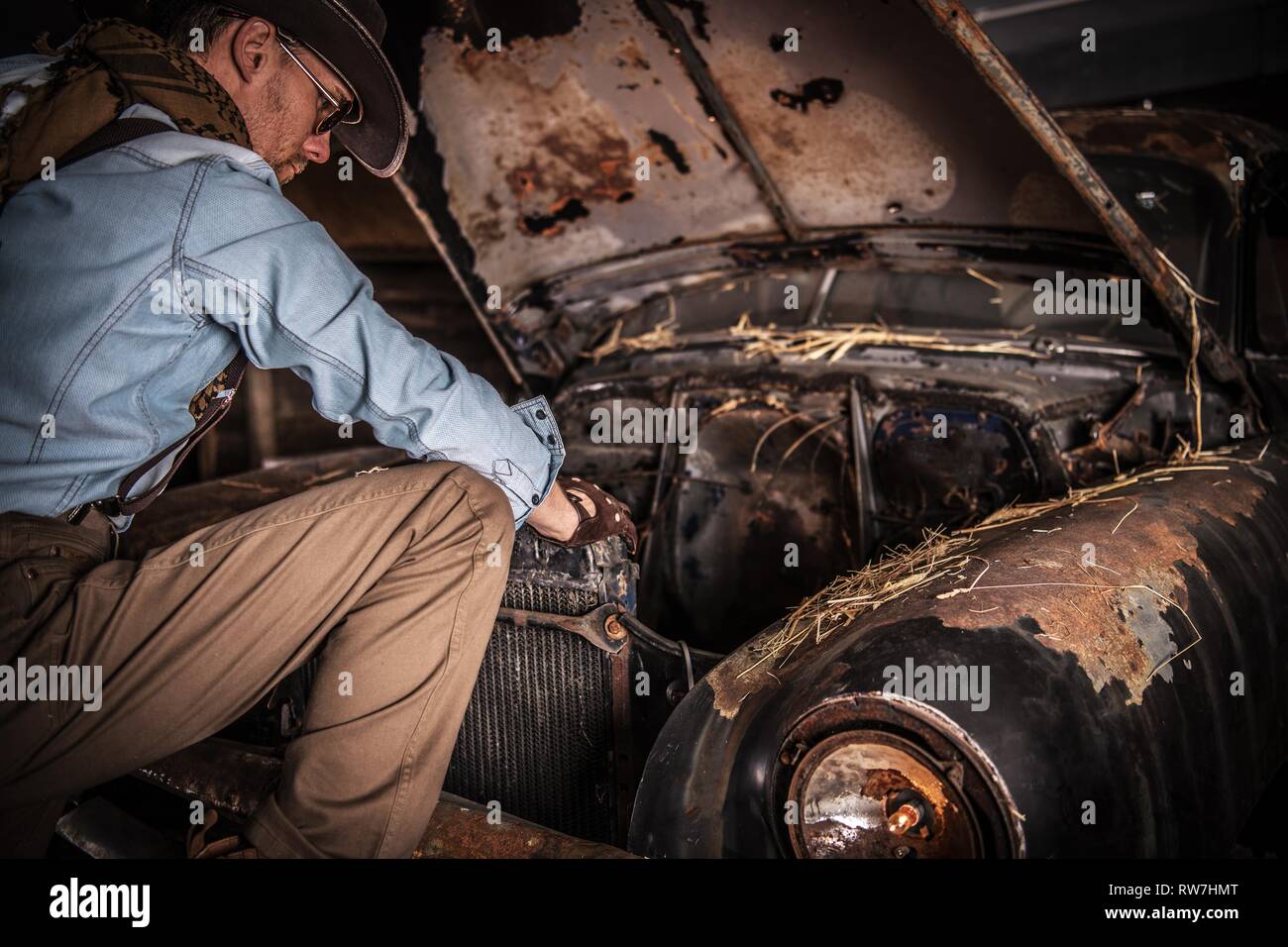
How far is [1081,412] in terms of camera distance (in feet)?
8.16

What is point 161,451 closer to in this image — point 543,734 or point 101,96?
point 101,96

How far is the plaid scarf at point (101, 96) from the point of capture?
1496 millimetres

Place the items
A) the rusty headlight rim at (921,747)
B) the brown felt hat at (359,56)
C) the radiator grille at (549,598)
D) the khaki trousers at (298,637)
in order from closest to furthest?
the rusty headlight rim at (921,747) → the khaki trousers at (298,637) → the brown felt hat at (359,56) → the radiator grille at (549,598)

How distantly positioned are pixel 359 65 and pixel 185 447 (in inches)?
35.4

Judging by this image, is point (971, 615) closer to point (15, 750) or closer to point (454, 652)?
point (454, 652)

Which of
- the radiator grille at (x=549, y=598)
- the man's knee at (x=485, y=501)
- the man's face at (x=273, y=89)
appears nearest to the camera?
the man's knee at (x=485, y=501)

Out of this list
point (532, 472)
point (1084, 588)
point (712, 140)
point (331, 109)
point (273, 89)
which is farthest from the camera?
point (712, 140)

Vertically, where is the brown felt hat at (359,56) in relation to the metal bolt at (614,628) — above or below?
above

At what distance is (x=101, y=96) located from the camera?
1522mm

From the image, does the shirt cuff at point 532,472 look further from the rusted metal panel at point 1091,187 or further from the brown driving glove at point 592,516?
the rusted metal panel at point 1091,187

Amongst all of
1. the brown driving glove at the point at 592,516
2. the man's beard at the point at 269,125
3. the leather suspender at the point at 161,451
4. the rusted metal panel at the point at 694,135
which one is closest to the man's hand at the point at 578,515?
the brown driving glove at the point at 592,516

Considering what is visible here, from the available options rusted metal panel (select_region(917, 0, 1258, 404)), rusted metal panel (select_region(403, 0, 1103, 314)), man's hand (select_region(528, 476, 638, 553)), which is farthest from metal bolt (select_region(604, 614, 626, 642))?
rusted metal panel (select_region(403, 0, 1103, 314))

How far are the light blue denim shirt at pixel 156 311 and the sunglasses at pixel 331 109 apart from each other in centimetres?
40

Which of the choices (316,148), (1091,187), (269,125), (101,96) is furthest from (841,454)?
(101,96)
